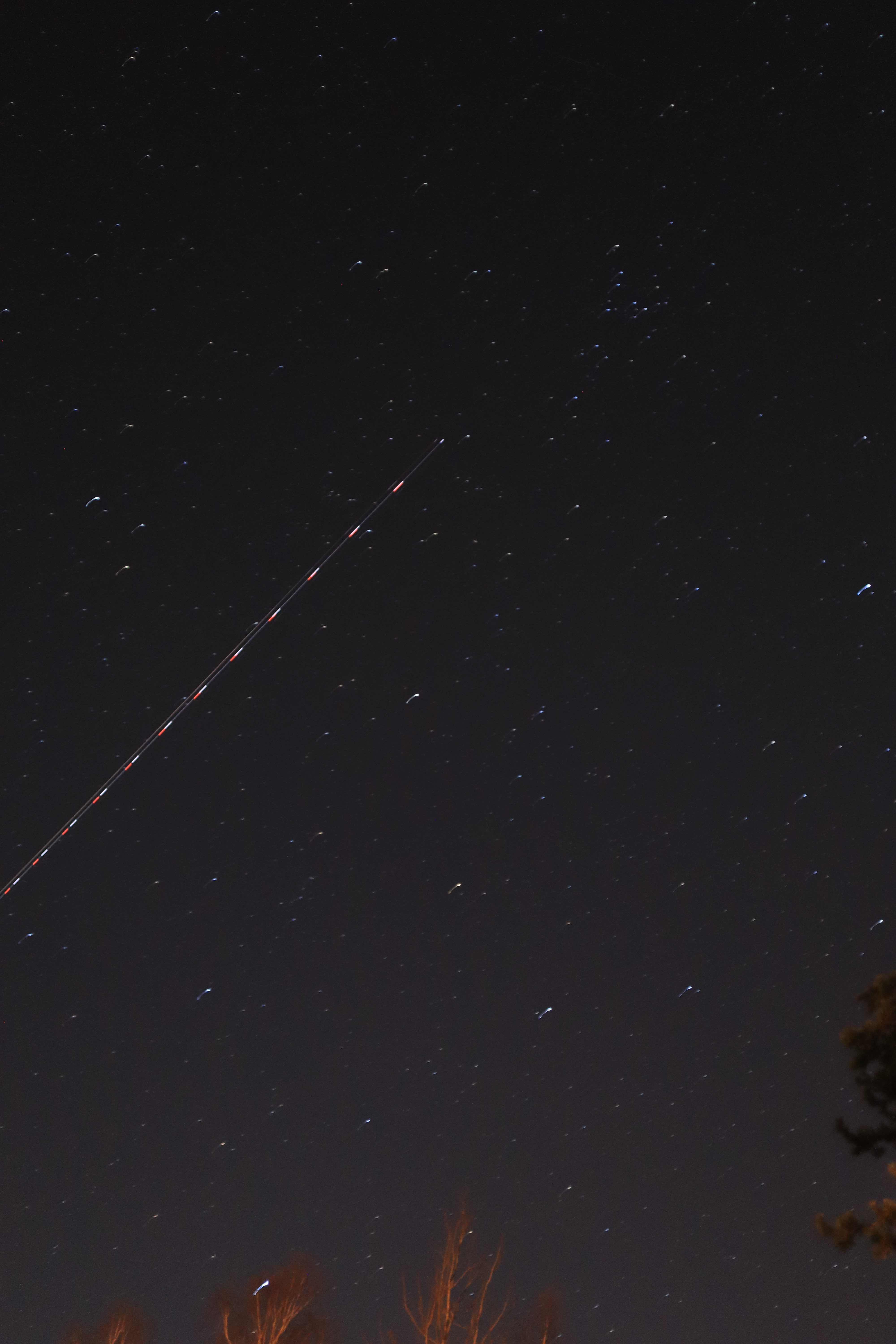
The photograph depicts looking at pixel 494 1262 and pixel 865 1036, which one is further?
pixel 494 1262

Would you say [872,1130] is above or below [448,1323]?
above

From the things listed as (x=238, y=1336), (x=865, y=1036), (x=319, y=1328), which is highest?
(x=865, y=1036)

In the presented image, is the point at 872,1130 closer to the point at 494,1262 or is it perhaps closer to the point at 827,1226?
the point at 827,1226

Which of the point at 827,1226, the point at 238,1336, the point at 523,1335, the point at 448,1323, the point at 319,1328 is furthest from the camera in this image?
the point at 319,1328

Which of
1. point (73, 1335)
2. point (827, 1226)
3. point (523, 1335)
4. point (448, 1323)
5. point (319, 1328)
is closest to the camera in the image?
point (827, 1226)

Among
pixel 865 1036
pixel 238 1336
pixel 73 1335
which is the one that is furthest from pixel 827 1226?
pixel 73 1335

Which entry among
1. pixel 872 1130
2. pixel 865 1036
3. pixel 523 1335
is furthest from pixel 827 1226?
pixel 523 1335

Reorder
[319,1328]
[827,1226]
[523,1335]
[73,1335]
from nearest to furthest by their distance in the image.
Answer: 1. [827,1226]
2. [523,1335]
3. [319,1328]
4. [73,1335]

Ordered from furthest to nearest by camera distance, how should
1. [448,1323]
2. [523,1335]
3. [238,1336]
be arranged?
1. [238,1336]
2. [523,1335]
3. [448,1323]

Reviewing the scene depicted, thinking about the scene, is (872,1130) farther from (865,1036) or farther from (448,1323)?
(448,1323)
